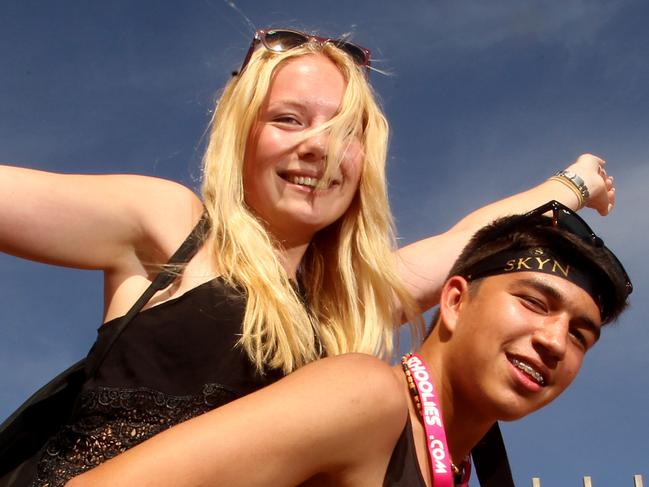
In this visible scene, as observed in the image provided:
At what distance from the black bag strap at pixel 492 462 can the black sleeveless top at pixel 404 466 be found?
2.71 feet

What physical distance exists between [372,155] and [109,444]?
1.49 meters

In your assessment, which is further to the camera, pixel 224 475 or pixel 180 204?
pixel 180 204

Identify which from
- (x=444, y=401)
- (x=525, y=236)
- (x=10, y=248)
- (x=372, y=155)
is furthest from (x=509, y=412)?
(x=10, y=248)

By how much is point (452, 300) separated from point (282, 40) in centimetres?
126

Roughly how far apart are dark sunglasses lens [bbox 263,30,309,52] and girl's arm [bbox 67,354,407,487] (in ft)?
4.73

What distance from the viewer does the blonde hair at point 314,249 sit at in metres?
3.03

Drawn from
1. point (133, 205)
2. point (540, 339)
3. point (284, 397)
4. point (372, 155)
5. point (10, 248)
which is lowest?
point (284, 397)

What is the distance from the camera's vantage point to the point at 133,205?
2.96 meters

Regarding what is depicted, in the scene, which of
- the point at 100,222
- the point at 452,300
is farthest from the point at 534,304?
the point at 100,222

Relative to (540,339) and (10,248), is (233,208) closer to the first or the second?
(10,248)

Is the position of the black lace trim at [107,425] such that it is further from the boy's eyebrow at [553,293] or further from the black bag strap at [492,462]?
the boy's eyebrow at [553,293]

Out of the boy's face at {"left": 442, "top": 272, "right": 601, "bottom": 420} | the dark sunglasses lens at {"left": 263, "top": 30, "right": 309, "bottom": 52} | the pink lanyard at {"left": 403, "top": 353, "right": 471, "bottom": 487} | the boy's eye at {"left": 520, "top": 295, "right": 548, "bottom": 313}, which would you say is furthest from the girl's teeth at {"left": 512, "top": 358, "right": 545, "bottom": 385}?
the dark sunglasses lens at {"left": 263, "top": 30, "right": 309, "bottom": 52}

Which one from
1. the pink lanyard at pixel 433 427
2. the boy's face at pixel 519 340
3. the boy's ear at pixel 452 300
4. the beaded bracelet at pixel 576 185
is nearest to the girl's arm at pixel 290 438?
the pink lanyard at pixel 433 427

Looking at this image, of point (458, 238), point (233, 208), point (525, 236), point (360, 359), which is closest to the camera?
point (360, 359)
